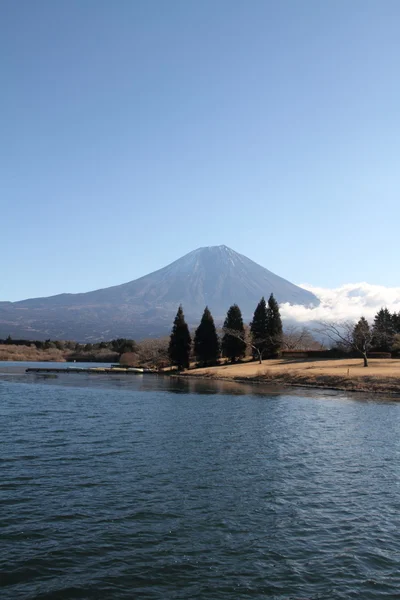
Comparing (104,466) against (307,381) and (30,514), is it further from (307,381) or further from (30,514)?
(307,381)

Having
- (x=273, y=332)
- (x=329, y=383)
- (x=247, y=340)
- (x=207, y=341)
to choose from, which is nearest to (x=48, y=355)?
(x=207, y=341)

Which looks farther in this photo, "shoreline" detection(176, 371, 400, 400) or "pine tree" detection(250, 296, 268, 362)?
"pine tree" detection(250, 296, 268, 362)

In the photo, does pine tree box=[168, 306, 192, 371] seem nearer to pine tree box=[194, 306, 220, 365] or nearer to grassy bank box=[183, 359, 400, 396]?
pine tree box=[194, 306, 220, 365]

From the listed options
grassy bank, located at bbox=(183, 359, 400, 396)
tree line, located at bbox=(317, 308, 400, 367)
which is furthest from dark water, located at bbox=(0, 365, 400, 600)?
tree line, located at bbox=(317, 308, 400, 367)

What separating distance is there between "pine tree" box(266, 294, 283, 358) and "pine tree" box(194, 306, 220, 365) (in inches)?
346

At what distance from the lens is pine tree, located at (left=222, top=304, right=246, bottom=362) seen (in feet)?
272

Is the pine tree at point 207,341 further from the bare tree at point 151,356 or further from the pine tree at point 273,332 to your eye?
the bare tree at point 151,356

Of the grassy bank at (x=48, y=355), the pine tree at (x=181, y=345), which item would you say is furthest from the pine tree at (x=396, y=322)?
the grassy bank at (x=48, y=355)

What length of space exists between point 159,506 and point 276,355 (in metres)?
72.8

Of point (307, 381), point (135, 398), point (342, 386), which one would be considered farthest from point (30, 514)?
point (307, 381)

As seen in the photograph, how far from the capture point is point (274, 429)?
2553cm

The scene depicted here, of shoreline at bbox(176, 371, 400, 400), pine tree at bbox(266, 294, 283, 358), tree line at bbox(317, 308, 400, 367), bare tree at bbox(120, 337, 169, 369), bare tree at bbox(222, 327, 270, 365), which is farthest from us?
bare tree at bbox(120, 337, 169, 369)

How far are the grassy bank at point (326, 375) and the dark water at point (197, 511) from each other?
24.7 m

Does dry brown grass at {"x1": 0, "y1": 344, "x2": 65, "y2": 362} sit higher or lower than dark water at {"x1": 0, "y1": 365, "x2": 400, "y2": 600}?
higher
